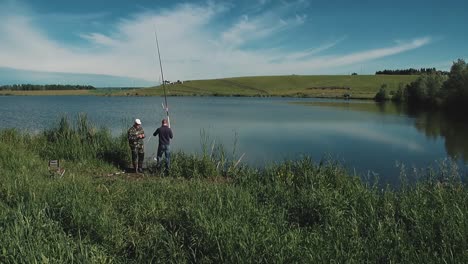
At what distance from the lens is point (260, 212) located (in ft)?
23.0

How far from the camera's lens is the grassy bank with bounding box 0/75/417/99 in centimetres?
13912

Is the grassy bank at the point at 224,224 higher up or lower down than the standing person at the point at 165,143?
lower down

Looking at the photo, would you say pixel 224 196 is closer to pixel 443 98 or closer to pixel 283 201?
pixel 283 201

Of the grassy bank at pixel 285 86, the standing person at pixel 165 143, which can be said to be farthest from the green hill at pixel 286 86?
the standing person at pixel 165 143

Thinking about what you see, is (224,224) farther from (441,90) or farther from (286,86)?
(286,86)

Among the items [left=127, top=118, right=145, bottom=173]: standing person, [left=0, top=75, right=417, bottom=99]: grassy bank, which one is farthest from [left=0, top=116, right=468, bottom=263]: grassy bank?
[left=0, top=75, right=417, bottom=99]: grassy bank

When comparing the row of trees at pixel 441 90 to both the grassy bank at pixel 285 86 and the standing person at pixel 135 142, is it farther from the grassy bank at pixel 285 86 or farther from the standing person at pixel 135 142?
the standing person at pixel 135 142

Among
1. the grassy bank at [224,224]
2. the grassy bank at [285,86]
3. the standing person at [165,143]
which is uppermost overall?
the grassy bank at [285,86]

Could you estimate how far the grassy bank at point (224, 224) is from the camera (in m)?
5.34

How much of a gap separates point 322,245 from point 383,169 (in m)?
11.6

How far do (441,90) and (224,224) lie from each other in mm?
64289

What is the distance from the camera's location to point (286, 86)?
15688 centimetres

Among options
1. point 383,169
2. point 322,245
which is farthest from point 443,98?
point 322,245

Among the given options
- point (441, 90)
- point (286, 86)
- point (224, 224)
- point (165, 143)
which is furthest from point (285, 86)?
point (224, 224)
